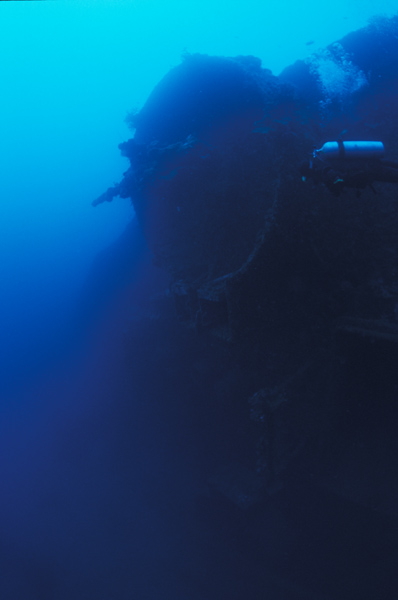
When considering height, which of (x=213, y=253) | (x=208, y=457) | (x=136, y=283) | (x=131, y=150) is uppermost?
(x=131, y=150)

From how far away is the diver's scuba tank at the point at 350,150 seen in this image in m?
4.38

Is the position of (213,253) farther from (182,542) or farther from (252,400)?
(182,542)

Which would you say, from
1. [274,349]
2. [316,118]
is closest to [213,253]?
[274,349]

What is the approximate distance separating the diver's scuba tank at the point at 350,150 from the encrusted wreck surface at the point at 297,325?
5.50ft

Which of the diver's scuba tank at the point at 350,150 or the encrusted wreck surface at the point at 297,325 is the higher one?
the diver's scuba tank at the point at 350,150

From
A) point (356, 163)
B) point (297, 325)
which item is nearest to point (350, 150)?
point (356, 163)

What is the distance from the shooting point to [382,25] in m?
14.2

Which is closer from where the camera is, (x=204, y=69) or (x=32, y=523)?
(x=32, y=523)

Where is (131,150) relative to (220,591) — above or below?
above

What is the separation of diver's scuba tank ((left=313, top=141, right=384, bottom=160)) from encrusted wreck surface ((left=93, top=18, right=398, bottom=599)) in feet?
5.50

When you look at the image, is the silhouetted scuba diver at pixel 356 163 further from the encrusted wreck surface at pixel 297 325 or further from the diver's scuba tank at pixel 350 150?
the encrusted wreck surface at pixel 297 325

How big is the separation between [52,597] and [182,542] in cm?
399

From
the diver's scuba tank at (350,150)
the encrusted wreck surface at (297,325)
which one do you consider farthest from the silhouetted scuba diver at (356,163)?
the encrusted wreck surface at (297,325)

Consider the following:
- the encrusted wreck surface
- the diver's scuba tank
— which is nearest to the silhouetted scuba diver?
the diver's scuba tank
